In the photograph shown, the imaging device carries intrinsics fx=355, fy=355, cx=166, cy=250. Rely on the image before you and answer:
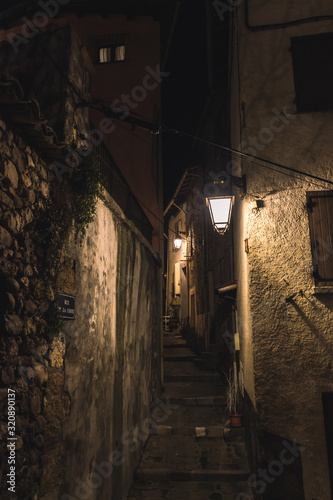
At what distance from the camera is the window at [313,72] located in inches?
261

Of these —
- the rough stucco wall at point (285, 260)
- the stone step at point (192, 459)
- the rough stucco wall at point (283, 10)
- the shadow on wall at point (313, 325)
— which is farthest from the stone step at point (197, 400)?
the rough stucco wall at point (283, 10)

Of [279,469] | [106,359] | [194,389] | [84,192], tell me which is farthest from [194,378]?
[84,192]

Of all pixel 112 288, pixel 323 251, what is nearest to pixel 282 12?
pixel 323 251

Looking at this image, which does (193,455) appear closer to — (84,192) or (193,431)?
(193,431)

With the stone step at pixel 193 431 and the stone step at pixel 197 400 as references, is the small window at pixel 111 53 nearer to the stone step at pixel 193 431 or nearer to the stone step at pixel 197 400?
the stone step at pixel 197 400

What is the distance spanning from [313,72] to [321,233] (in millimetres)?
3148

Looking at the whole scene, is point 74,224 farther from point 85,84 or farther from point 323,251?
point 323,251

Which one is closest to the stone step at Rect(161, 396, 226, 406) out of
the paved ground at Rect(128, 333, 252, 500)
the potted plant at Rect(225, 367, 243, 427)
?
the paved ground at Rect(128, 333, 252, 500)

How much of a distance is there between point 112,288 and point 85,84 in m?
2.86

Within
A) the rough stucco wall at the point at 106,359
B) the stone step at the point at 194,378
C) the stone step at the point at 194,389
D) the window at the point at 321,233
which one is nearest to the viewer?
the rough stucco wall at the point at 106,359

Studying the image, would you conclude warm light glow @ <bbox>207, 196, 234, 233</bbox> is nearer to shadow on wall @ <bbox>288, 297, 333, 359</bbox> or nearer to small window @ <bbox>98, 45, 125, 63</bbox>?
shadow on wall @ <bbox>288, 297, 333, 359</bbox>

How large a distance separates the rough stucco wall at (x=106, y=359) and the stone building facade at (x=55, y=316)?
0.02 metres

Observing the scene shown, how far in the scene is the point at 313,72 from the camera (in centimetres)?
677

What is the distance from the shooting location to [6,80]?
2.55 metres
